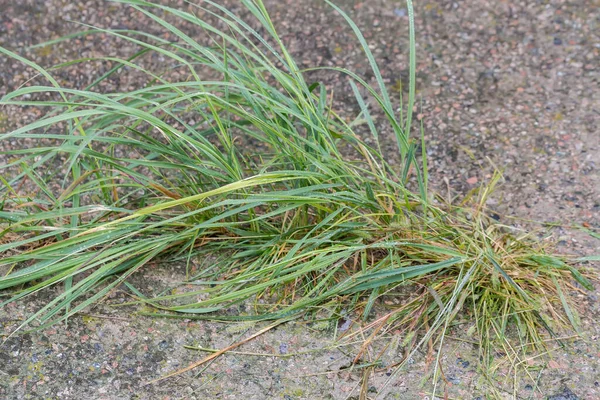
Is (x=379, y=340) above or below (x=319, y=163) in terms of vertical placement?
below

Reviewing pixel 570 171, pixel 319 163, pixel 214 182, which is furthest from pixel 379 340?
pixel 570 171

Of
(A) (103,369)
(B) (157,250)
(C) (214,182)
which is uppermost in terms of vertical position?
(C) (214,182)

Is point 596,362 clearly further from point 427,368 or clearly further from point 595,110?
point 595,110

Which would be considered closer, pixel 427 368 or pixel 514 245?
pixel 427 368

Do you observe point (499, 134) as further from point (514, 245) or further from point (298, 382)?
point (298, 382)

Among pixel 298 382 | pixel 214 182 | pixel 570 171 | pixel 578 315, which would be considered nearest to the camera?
pixel 298 382

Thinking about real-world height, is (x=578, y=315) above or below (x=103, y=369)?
above

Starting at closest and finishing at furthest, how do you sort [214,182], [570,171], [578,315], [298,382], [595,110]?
[298,382] → [578,315] → [214,182] → [570,171] → [595,110]

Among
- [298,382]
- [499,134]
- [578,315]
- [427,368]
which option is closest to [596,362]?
[578,315]

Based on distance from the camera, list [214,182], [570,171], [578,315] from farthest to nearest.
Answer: [570,171], [214,182], [578,315]
